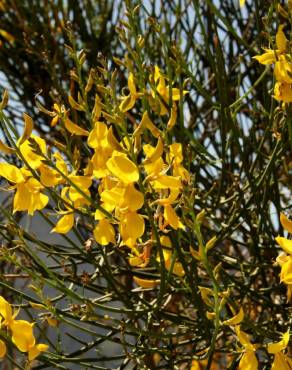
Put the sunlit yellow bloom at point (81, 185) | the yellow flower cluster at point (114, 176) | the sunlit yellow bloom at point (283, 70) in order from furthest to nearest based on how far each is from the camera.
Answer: the sunlit yellow bloom at point (283, 70) → the sunlit yellow bloom at point (81, 185) → the yellow flower cluster at point (114, 176)

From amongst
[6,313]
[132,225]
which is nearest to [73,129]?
[132,225]

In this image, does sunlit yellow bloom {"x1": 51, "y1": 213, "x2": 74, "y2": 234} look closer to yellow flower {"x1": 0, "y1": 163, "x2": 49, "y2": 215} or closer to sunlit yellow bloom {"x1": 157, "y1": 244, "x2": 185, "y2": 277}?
yellow flower {"x1": 0, "y1": 163, "x2": 49, "y2": 215}

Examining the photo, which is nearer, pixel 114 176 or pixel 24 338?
pixel 114 176

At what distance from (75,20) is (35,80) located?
286 mm

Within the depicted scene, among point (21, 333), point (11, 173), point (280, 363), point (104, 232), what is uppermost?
point (11, 173)

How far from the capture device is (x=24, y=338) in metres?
1.19

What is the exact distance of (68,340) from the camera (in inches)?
182

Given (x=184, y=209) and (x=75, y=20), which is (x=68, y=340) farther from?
(x=184, y=209)

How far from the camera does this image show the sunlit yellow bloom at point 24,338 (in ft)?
3.87

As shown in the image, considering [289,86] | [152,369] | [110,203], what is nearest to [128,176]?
[110,203]

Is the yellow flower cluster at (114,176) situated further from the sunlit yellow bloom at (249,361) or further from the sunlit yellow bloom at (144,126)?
the sunlit yellow bloom at (249,361)

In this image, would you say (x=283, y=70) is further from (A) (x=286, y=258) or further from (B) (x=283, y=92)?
(A) (x=286, y=258)

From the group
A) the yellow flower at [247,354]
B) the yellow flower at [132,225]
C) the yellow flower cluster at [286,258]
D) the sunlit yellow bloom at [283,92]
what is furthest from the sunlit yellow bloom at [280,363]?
the sunlit yellow bloom at [283,92]

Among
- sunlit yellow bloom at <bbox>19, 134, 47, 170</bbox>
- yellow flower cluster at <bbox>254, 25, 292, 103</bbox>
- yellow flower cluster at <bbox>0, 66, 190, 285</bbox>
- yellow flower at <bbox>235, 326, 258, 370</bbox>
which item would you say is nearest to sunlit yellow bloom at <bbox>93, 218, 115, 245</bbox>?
yellow flower cluster at <bbox>0, 66, 190, 285</bbox>
